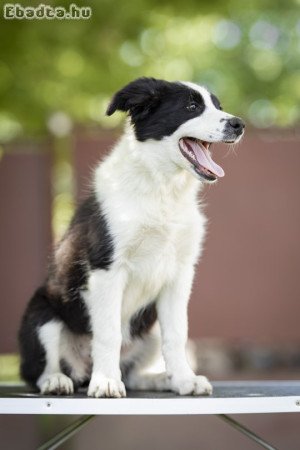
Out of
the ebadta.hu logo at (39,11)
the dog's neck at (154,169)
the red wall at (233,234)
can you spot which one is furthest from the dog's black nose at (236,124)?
the red wall at (233,234)

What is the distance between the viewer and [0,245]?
9.95m

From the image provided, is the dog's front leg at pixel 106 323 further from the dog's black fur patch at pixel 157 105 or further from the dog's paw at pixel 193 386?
the dog's black fur patch at pixel 157 105

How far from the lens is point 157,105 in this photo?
4.30 metres

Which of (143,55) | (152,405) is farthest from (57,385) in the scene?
(143,55)

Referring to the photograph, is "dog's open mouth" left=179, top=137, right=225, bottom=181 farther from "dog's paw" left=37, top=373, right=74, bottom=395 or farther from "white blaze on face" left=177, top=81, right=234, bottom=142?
"dog's paw" left=37, top=373, right=74, bottom=395

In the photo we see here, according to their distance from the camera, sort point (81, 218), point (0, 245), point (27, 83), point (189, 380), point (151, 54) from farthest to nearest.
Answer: point (151, 54), point (27, 83), point (0, 245), point (81, 218), point (189, 380)

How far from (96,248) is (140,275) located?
0.25 m

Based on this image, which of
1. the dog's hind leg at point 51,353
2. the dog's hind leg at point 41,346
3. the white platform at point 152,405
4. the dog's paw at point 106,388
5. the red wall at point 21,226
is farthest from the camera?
the red wall at point 21,226

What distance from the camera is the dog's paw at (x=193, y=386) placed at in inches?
160

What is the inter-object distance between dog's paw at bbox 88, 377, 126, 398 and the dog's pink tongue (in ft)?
3.43

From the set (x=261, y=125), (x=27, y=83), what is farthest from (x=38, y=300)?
(x=27, y=83)

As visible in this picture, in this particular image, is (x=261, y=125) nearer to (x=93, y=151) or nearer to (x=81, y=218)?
(x=93, y=151)

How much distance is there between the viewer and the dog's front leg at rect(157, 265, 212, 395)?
164 inches

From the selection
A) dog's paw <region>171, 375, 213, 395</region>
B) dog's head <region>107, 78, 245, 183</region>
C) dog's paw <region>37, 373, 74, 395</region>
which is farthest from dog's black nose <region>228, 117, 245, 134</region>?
dog's paw <region>37, 373, 74, 395</region>
